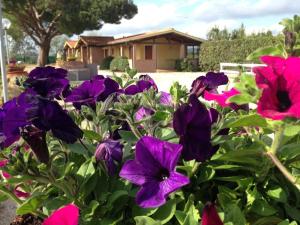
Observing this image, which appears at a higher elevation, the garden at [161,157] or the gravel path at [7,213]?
the garden at [161,157]

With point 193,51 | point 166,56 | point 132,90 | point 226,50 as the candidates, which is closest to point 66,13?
point 166,56

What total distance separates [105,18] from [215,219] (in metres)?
27.2

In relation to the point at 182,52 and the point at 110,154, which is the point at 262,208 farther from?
the point at 182,52

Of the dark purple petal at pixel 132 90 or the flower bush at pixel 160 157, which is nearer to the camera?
the flower bush at pixel 160 157

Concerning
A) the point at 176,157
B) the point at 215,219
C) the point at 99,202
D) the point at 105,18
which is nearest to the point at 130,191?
the point at 99,202

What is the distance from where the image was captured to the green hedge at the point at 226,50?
23016mm

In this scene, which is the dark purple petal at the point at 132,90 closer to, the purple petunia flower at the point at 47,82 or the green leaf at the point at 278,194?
the purple petunia flower at the point at 47,82

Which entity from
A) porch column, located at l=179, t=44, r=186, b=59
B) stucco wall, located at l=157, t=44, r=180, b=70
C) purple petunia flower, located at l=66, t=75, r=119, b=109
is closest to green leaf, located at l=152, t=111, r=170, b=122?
purple petunia flower, located at l=66, t=75, r=119, b=109

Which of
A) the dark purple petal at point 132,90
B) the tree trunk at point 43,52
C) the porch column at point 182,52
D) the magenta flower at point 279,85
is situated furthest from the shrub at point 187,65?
the magenta flower at point 279,85

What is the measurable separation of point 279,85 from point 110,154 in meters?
0.41

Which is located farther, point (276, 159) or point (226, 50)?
point (226, 50)

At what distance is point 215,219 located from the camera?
2.20 feet

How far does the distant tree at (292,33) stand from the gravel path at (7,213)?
1767mm

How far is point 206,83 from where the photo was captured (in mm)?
1172
